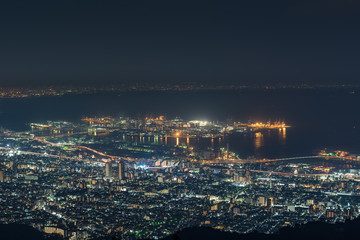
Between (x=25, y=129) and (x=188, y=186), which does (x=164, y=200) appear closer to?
(x=188, y=186)

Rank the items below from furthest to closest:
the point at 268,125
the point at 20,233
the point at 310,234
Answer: the point at 268,125 → the point at 20,233 → the point at 310,234

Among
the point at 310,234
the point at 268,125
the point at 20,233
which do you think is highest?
the point at 310,234

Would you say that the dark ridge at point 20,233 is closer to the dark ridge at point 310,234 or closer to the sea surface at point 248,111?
the dark ridge at point 310,234

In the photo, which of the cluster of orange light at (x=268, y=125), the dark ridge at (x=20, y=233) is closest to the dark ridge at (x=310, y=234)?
the dark ridge at (x=20, y=233)

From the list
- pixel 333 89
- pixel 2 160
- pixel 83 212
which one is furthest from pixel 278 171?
pixel 333 89

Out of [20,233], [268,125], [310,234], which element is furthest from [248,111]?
[310,234]

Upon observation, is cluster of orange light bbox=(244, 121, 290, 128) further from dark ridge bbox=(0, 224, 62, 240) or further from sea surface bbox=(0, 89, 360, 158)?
dark ridge bbox=(0, 224, 62, 240)

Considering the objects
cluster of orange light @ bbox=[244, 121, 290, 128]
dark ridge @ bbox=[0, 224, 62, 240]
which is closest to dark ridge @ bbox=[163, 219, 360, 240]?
dark ridge @ bbox=[0, 224, 62, 240]

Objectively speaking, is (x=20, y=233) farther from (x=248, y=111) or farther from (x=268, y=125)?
(x=248, y=111)

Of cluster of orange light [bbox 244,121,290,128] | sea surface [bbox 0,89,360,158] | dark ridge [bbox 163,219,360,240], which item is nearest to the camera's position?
dark ridge [bbox 163,219,360,240]
